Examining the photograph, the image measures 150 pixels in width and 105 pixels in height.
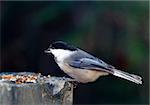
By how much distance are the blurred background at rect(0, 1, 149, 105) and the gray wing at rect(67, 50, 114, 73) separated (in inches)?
65.0

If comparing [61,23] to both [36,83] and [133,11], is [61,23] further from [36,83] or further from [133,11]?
[36,83]

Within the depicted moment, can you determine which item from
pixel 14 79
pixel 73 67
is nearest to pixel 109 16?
pixel 73 67

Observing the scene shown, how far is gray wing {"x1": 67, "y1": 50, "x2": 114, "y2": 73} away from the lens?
9.76ft

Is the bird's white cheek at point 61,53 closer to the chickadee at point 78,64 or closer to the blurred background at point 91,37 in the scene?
the chickadee at point 78,64

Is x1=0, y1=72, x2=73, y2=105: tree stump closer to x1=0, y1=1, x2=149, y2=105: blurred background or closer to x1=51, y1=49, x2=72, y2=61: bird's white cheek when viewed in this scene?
x1=51, y1=49, x2=72, y2=61: bird's white cheek

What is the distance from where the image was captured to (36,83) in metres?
2.07

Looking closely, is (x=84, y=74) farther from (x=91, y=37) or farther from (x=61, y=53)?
(x=91, y=37)

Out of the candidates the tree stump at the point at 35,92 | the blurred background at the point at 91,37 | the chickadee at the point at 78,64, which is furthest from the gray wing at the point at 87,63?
the blurred background at the point at 91,37

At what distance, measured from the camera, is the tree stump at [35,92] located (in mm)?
2014

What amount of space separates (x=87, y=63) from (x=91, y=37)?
1909 millimetres

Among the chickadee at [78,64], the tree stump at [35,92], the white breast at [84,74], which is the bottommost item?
the tree stump at [35,92]

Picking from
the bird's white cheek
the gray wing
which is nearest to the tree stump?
the gray wing

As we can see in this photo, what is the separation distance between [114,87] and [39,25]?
104cm

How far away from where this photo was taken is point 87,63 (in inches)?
122
